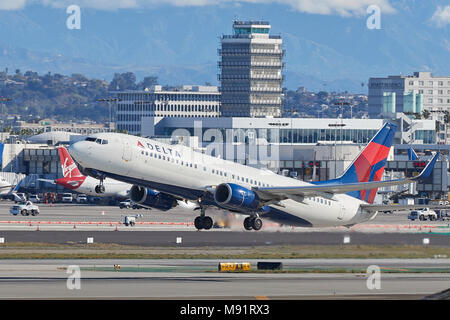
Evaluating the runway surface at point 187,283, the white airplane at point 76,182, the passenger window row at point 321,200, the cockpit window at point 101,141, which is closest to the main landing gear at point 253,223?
the passenger window row at point 321,200

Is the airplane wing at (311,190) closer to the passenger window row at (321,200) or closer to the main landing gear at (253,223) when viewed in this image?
the main landing gear at (253,223)

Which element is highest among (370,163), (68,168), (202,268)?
(370,163)

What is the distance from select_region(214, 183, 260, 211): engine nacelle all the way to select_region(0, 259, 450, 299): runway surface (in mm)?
7305

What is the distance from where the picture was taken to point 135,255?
264 feet

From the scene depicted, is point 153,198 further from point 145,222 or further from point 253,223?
point 145,222

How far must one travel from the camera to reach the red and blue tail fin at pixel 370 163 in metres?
92.1

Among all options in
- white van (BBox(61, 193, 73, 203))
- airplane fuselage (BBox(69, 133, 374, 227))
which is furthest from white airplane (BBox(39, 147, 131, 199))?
airplane fuselage (BBox(69, 133, 374, 227))

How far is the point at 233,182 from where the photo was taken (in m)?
82.2

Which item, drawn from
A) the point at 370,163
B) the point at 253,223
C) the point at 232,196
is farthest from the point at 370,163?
the point at 232,196

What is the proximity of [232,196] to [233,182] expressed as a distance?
11.8 feet

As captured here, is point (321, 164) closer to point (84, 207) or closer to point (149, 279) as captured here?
point (84, 207)
